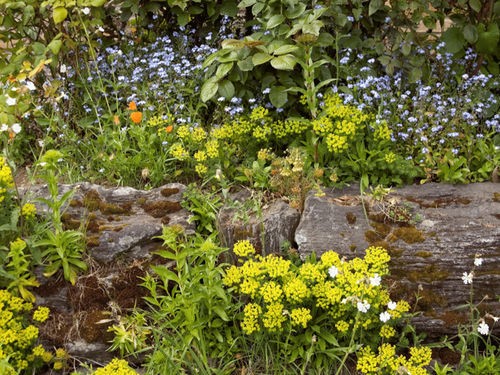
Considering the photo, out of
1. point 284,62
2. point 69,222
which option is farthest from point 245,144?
point 69,222

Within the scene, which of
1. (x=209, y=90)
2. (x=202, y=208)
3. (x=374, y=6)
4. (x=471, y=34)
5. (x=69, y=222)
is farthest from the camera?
(x=471, y=34)

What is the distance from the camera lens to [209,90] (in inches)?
164

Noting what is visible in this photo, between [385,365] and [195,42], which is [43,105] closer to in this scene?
[195,42]

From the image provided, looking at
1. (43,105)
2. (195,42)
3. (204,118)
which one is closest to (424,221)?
(204,118)

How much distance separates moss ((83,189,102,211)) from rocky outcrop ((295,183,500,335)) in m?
1.20

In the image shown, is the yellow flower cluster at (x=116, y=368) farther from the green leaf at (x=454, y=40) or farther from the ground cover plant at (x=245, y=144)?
the green leaf at (x=454, y=40)

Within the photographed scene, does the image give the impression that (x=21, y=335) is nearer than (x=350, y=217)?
Yes

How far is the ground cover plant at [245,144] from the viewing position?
3.09 m

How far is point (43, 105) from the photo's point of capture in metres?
4.85

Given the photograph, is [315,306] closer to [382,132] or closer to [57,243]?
[382,132]

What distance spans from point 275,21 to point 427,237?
5.50ft

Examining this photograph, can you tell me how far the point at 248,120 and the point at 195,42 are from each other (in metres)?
1.28

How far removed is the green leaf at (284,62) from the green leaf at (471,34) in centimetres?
135

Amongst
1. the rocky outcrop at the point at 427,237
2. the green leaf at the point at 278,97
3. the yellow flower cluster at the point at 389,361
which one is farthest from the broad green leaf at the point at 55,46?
the yellow flower cluster at the point at 389,361
